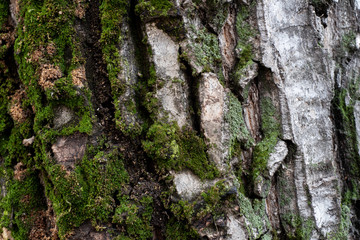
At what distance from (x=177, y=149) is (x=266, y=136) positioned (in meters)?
0.68

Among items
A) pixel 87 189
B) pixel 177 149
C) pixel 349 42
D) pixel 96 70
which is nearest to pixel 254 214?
pixel 177 149

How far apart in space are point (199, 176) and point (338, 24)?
170 cm

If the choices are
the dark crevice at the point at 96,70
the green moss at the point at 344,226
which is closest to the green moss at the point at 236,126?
the dark crevice at the point at 96,70

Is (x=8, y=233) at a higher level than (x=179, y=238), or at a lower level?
higher

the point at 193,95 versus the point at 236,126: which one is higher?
the point at 193,95

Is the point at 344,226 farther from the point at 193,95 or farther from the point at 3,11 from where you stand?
the point at 3,11

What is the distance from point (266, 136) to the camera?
189 centimetres

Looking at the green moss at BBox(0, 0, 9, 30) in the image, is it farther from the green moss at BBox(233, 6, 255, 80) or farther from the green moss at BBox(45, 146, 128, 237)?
the green moss at BBox(233, 6, 255, 80)

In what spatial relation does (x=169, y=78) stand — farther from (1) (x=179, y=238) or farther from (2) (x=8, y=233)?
(2) (x=8, y=233)

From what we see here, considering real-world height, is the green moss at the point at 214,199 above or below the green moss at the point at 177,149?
below

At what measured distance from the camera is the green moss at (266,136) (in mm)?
1793

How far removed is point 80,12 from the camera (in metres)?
1.64

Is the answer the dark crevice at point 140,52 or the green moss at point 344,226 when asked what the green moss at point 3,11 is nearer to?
the dark crevice at point 140,52

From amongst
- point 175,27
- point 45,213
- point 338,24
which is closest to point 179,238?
point 45,213
